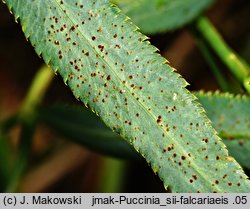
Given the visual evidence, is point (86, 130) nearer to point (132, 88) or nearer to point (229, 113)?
point (229, 113)

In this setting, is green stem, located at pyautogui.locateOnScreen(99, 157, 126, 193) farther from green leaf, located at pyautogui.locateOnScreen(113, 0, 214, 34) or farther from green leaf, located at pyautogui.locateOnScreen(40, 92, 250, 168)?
green leaf, located at pyautogui.locateOnScreen(113, 0, 214, 34)

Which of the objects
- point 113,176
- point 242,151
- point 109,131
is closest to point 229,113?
point 242,151

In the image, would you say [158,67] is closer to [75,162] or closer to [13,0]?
[13,0]

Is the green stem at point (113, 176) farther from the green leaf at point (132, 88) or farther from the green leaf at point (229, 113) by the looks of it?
the green leaf at point (132, 88)

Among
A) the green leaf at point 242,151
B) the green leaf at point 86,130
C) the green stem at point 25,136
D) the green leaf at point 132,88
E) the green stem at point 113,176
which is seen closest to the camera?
the green leaf at point 132,88

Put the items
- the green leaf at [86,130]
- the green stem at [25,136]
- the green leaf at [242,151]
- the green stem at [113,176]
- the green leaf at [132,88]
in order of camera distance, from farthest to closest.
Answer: the green stem at [113,176]
the green stem at [25,136]
the green leaf at [86,130]
the green leaf at [242,151]
the green leaf at [132,88]

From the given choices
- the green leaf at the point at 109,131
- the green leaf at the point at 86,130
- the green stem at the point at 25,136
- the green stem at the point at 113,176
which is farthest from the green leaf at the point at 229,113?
the green stem at the point at 113,176

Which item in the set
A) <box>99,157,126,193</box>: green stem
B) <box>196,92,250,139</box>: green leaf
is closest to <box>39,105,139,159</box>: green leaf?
<box>196,92,250,139</box>: green leaf

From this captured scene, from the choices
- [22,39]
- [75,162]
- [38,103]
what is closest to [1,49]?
[22,39]
